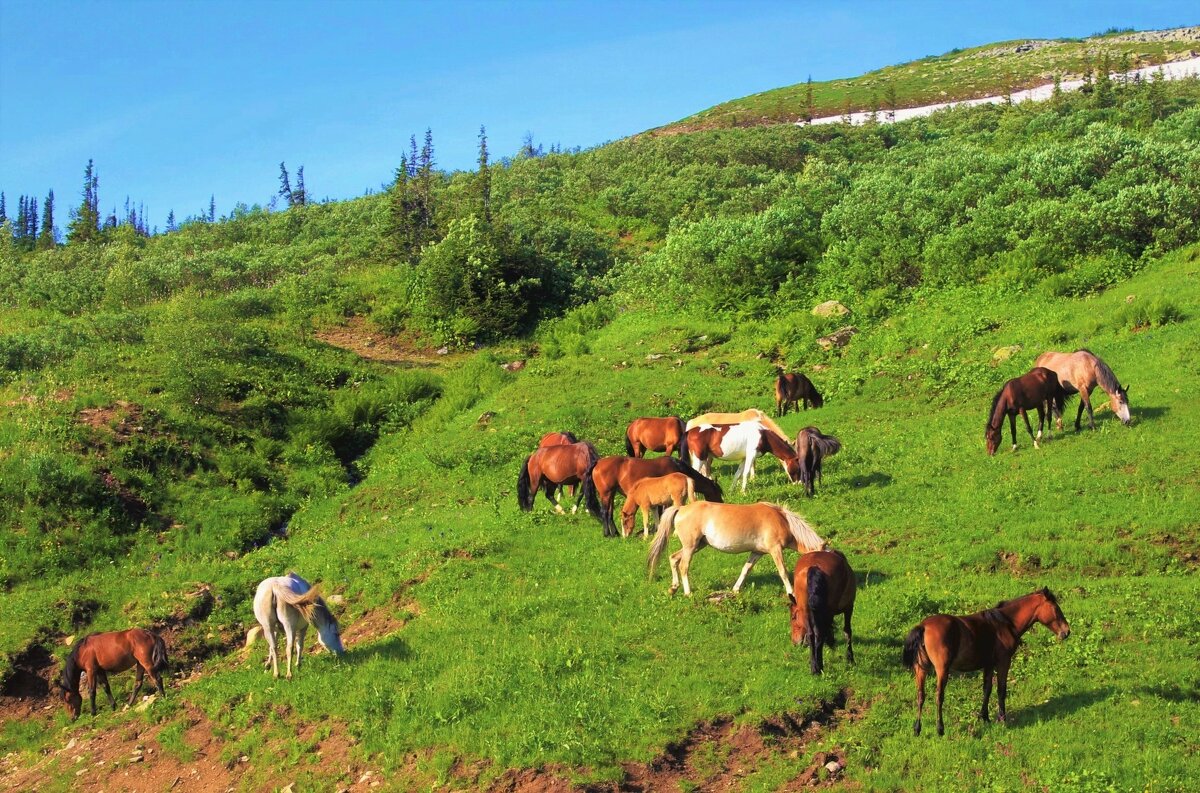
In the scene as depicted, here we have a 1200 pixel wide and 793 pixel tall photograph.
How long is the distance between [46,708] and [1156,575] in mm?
17729

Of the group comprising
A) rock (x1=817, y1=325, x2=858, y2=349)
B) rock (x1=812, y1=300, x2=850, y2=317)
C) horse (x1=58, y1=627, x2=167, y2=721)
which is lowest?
horse (x1=58, y1=627, x2=167, y2=721)

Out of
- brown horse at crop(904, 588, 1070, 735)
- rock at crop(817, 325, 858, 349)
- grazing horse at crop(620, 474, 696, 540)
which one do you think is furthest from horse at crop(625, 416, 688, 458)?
rock at crop(817, 325, 858, 349)

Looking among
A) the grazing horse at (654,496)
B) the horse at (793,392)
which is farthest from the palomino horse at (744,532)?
the horse at (793,392)

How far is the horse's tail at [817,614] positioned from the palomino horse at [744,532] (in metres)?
1.62

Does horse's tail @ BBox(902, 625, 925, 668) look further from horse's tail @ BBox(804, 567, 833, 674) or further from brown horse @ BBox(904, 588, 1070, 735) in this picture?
horse's tail @ BBox(804, 567, 833, 674)

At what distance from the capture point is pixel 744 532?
14258mm

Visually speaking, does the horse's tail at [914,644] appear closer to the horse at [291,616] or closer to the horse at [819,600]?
the horse at [819,600]

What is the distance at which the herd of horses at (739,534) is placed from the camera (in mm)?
10836

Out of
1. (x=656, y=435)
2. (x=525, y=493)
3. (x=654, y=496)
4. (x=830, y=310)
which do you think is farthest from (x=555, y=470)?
(x=830, y=310)

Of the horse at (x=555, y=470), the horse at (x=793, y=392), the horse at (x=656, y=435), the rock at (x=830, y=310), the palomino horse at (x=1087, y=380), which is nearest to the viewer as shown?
the horse at (x=555, y=470)

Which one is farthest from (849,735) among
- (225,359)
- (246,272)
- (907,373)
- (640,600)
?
(246,272)

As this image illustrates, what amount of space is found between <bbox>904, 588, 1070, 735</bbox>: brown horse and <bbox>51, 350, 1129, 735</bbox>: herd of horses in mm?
15

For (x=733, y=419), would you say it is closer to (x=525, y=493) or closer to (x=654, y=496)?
(x=525, y=493)

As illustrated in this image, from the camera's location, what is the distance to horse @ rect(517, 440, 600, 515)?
20062 mm
